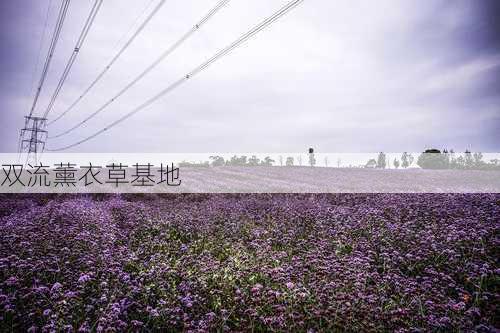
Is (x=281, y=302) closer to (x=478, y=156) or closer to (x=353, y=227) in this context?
(x=353, y=227)

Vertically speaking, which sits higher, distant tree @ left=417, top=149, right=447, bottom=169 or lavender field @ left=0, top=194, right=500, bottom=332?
distant tree @ left=417, top=149, right=447, bottom=169

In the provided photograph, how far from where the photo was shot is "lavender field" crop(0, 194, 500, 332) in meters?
3.76

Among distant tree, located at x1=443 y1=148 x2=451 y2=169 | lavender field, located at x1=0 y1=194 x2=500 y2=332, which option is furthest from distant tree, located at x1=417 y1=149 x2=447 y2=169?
lavender field, located at x1=0 y1=194 x2=500 y2=332

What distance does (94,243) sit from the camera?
6059 mm

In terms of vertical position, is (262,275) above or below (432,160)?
below

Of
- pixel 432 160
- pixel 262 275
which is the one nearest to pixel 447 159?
pixel 432 160

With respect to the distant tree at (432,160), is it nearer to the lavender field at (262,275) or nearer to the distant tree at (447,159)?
the distant tree at (447,159)

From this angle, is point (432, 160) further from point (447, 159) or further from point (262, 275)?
point (262, 275)

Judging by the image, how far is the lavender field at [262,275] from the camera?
376 cm

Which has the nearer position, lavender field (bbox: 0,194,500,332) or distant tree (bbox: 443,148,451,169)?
lavender field (bbox: 0,194,500,332)

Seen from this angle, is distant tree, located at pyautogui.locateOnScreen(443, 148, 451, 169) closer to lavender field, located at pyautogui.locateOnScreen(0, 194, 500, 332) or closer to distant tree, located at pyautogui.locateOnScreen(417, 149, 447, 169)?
distant tree, located at pyautogui.locateOnScreen(417, 149, 447, 169)

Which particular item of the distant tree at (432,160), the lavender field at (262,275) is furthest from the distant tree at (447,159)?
the lavender field at (262,275)

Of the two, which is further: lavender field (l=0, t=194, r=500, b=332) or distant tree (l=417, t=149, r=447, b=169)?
distant tree (l=417, t=149, r=447, b=169)

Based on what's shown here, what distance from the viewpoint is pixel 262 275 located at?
4984mm
